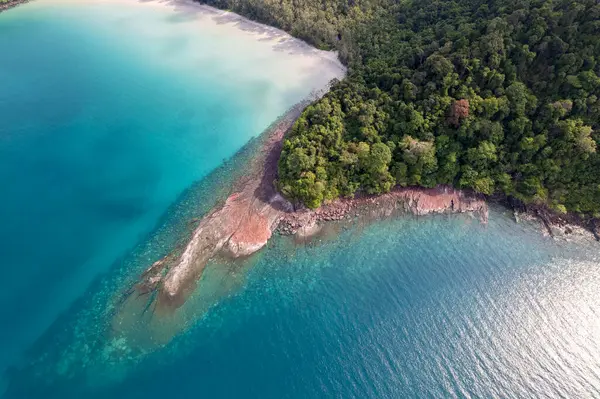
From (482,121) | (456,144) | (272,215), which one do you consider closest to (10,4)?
(272,215)

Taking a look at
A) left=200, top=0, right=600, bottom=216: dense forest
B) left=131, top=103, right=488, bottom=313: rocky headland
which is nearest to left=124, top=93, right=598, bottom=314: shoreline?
left=131, top=103, right=488, bottom=313: rocky headland

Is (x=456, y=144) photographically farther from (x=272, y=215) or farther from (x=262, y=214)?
(x=262, y=214)

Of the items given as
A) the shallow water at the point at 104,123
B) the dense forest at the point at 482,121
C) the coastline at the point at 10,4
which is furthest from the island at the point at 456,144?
the coastline at the point at 10,4

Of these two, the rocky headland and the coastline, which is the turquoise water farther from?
the coastline

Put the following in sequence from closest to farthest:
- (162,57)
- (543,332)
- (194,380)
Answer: (194,380), (543,332), (162,57)

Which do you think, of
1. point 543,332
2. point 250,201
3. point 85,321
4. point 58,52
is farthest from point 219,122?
point 543,332

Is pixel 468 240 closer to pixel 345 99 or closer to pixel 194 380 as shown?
pixel 345 99
